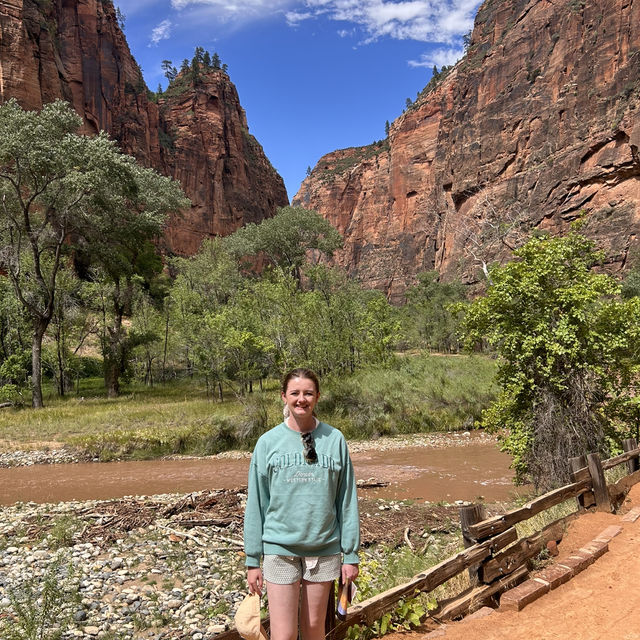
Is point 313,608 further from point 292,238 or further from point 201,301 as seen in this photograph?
point 292,238

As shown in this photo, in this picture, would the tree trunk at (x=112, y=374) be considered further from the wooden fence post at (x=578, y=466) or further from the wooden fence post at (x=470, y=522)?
the wooden fence post at (x=470, y=522)

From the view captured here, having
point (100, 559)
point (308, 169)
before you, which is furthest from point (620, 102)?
point (308, 169)

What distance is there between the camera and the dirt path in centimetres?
395

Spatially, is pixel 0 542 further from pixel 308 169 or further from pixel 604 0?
pixel 308 169

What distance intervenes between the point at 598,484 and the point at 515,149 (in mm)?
72470

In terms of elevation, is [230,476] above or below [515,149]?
below

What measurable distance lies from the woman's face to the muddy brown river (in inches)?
382

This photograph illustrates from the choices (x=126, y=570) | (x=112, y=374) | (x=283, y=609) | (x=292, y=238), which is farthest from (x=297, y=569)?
(x=292, y=238)

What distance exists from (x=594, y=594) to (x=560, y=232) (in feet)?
194

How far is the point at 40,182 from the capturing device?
23.5m

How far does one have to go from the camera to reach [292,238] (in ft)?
169

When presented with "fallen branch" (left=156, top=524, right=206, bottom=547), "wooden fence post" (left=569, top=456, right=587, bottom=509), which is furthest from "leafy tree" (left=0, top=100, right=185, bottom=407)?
"wooden fence post" (left=569, top=456, right=587, bottom=509)

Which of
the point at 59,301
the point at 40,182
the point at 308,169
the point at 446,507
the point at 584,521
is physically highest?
the point at 308,169

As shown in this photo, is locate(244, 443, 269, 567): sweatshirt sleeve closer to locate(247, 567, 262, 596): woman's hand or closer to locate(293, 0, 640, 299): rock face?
locate(247, 567, 262, 596): woman's hand
